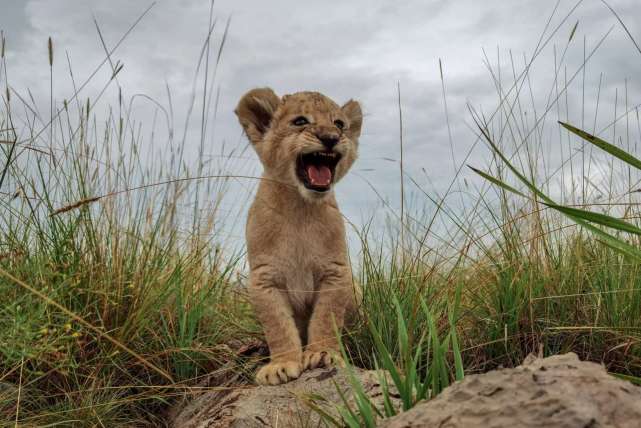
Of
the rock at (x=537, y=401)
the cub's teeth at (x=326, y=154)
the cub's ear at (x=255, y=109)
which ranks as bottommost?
the rock at (x=537, y=401)

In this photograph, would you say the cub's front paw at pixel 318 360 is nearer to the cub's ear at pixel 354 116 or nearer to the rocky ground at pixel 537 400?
the rocky ground at pixel 537 400

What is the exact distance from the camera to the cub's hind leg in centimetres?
331

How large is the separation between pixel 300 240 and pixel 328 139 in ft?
1.91

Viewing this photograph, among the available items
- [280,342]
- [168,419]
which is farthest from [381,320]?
[168,419]

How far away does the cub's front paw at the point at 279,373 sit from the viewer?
3244 mm

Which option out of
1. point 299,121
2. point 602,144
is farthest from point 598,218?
point 299,121

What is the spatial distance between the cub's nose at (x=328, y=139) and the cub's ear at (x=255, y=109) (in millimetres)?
515

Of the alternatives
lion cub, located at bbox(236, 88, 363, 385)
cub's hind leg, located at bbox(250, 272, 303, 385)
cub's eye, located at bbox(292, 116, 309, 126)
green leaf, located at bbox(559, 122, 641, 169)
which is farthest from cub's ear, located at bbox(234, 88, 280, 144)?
green leaf, located at bbox(559, 122, 641, 169)

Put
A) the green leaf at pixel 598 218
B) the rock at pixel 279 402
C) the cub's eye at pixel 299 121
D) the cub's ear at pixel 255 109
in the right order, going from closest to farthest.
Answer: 1. the green leaf at pixel 598 218
2. the rock at pixel 279 402
3. the cub's eye at pixel 299 121
4. the cub's ear at pixel 255 109

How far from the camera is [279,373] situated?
3.26 m

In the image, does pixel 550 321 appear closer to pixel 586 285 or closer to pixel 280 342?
pixel 586 285

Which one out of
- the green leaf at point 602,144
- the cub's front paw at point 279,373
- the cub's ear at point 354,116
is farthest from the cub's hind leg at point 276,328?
the green leaf at point 602,144

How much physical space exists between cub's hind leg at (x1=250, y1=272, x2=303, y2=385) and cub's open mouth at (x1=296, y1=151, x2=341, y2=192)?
0.59 m

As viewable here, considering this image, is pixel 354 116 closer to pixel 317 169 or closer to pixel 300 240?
pixel 317 169
